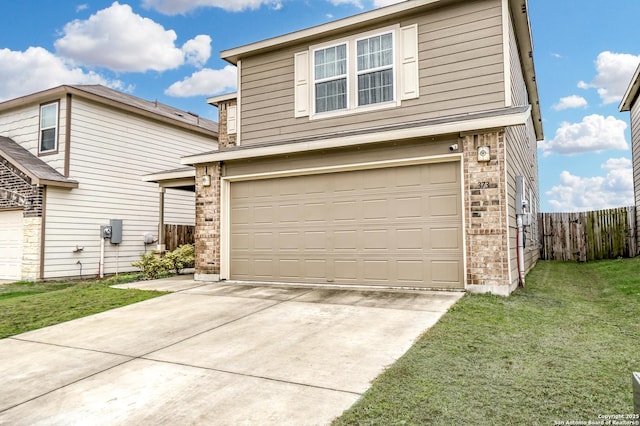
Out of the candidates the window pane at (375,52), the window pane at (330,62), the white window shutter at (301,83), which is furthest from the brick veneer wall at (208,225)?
the window pane at (375,52)

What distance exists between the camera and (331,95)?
897 cm

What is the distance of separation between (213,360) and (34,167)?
36.8 feet

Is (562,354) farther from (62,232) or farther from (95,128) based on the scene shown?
(95,128)

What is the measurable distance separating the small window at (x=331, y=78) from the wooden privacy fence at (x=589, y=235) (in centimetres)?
1078

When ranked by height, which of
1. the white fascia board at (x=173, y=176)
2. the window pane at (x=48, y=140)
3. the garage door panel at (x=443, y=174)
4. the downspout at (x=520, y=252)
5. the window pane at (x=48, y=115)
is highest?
the window pane at (x=48, y=115)

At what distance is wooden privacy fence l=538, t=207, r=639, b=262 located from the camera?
47.1 feet

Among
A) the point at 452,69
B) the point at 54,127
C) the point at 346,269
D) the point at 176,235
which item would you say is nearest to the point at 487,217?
the point at 346,269

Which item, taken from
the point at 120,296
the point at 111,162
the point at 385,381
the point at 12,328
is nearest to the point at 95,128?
the point at 111,162

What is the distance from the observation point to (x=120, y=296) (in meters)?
7.86

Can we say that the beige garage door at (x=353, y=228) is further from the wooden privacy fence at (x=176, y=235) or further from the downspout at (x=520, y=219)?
the wooden privacy fence at (x=176, y=235)

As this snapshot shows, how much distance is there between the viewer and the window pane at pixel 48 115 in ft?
42.2

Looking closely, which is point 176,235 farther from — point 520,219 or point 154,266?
point 520,219

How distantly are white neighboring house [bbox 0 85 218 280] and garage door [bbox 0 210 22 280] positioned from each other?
1.2 inches

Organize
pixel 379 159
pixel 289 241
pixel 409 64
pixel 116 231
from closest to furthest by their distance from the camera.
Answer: pixel 379 159
pixel 409 64
pixel 289 241
pixel 116 231
